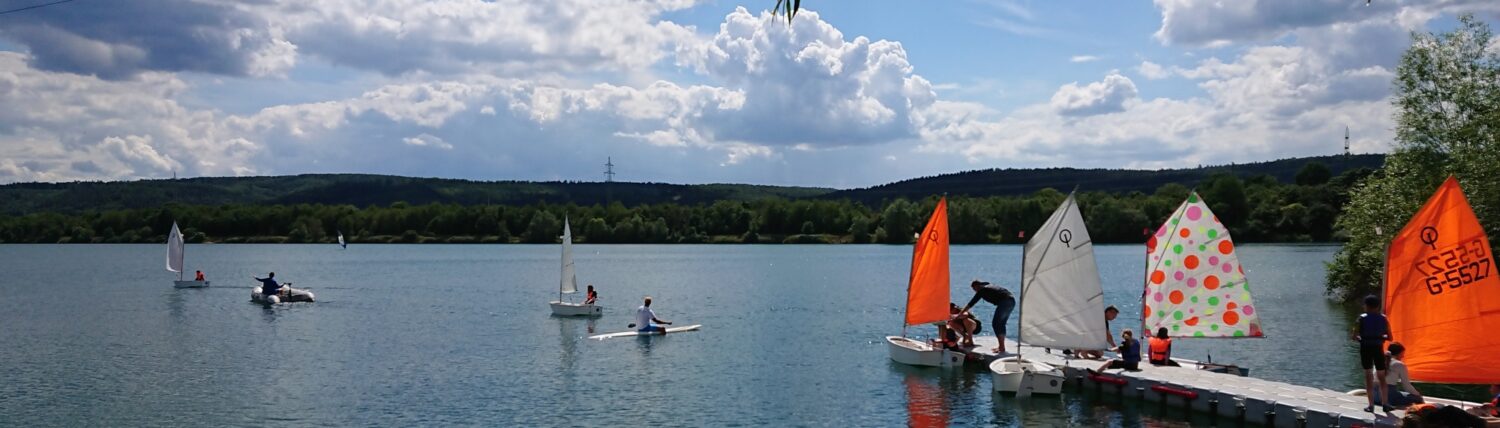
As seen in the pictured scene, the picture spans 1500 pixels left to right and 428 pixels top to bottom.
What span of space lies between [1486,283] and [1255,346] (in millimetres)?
17348

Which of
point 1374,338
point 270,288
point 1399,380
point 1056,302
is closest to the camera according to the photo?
point 1374,338

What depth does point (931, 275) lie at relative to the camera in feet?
99.4

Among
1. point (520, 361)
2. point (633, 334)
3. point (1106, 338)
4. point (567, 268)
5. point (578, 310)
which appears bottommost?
point (520, 361)

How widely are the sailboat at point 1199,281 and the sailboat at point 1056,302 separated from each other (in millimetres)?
1315

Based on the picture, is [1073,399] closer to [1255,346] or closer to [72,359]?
[1255,346]

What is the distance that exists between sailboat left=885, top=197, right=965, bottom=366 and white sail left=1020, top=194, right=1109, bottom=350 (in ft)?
12.1

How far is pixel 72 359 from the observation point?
111ft

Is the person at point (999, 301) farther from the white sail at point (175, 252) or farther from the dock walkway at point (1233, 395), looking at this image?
the white sail at point (175, 252)

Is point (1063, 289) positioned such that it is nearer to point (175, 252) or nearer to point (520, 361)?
point (520, 361)

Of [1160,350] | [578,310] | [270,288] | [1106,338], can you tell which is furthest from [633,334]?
[270,288]

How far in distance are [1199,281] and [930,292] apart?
7028mm

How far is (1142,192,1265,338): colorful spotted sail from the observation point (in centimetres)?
2533

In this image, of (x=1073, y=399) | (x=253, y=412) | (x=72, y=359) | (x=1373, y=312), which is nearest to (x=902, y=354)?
(x=1073, y=399)

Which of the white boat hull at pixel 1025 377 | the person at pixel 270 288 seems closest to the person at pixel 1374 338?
the white boat hull at pixel 1025 377
